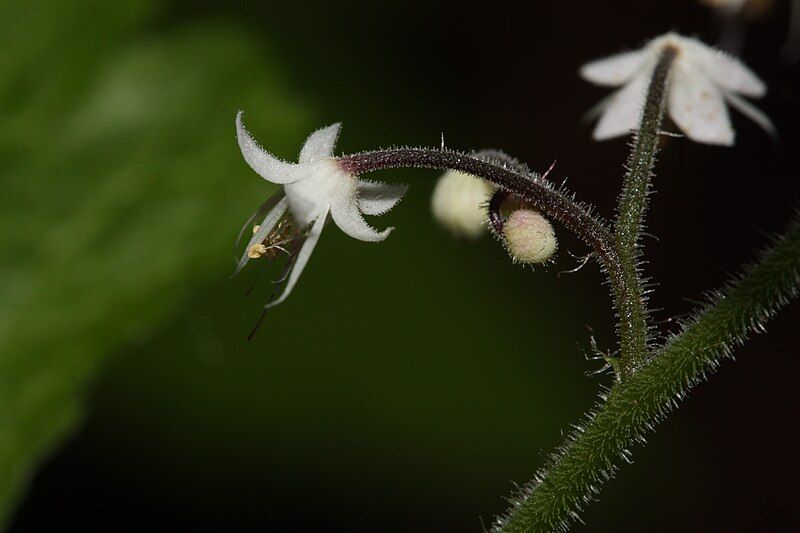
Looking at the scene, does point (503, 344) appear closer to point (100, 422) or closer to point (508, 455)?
point (508, 455)

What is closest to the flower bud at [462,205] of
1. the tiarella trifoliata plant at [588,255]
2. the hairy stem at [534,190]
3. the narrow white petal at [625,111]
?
the tiarella trifoliata plant at [588,255]

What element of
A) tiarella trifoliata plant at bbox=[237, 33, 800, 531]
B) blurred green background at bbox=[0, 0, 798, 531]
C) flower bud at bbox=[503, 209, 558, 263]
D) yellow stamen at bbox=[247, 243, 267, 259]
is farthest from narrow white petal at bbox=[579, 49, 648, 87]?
blurred green background at bbox=[0, 0, 798, 531]

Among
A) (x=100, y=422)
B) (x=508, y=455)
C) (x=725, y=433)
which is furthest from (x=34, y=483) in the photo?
(x=725, y=433)

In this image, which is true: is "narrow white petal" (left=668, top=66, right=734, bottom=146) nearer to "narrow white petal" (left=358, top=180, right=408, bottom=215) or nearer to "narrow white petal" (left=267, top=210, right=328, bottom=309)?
"narrow white petal" (left=358, top=180, right=408, bottom=215)

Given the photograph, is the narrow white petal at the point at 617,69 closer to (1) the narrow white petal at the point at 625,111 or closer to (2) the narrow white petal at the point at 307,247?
(1) the narrow white petal at the point at 625,111

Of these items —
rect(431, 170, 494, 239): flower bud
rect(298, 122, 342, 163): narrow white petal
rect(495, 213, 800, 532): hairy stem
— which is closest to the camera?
rect(495, 213, 800, 532): hairy stem

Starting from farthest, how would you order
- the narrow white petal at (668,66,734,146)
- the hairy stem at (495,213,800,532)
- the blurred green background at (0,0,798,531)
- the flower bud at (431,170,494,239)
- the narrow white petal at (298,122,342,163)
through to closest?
1. the blurred green background at (0,0,798,531)
2. the narrow white petal at (668,66,734,146)
3. the flower bud at (431,170,494,239)
4. the narrow white petal at (298,122,342,163)
5. the hairy stem at (495,213,800,532)
